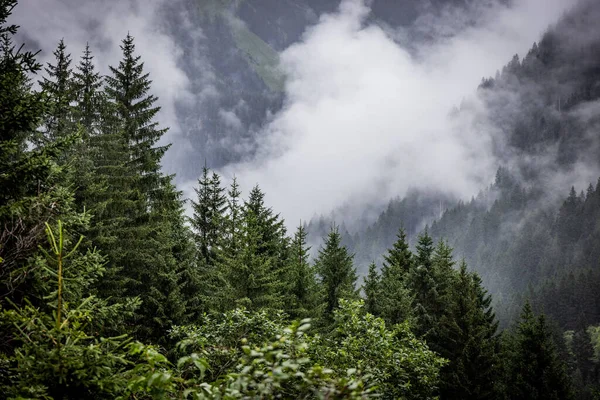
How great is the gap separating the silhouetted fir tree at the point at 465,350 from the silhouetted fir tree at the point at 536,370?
1.52 metres

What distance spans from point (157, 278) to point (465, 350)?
1945cm

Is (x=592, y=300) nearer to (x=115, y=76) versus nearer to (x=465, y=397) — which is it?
(x=465, y=397)

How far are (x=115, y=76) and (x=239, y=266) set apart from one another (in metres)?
14.0

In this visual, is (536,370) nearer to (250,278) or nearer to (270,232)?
(270,232)

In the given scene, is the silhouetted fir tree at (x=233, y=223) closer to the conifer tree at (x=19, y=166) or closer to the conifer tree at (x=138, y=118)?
the conifer tree at (x=138, y=118)

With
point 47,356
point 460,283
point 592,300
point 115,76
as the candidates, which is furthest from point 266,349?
point 592,300

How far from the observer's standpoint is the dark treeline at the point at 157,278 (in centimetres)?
602

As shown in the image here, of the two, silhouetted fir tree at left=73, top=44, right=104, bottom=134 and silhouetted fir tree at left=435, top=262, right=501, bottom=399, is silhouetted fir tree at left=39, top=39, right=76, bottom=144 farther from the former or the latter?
silhouetted fir tree at left=435, top=262, right=501, bottom=399

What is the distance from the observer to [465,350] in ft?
73.0

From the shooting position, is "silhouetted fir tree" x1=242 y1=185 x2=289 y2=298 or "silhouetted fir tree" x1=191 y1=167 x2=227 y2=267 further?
"silhouetted fir tree" x1=191 y1=167 x2=227 y2=267

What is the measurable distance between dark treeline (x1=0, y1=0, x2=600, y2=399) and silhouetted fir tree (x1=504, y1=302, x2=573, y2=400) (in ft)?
0.31

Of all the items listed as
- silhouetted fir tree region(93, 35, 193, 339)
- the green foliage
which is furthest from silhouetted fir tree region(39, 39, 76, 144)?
the green foliage

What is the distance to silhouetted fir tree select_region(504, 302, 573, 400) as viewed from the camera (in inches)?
904

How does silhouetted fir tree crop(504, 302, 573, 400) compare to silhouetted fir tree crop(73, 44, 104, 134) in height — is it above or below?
below
